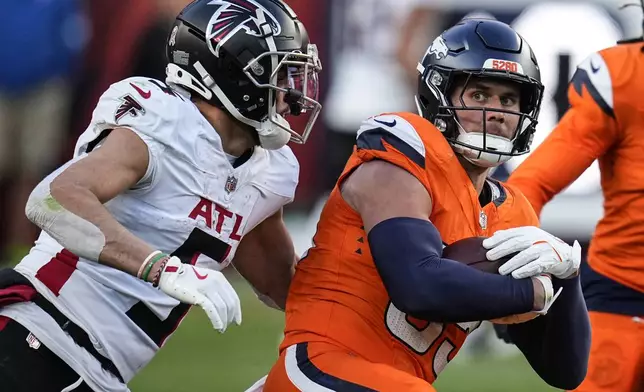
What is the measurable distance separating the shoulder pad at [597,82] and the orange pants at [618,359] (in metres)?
0.72

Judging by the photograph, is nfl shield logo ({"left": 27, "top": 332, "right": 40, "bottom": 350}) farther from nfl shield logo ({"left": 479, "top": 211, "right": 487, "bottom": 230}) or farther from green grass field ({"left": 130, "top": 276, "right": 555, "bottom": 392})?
green grass field ({"left": 130, "top": 276, "right": 555, "bottom": 392})

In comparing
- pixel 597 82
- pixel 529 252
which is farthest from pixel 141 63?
pixel 529 252

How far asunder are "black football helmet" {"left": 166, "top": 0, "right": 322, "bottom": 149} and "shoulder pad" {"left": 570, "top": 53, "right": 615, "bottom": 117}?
1.14 meters

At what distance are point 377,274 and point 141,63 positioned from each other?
4.70m

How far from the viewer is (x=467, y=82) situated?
3.35 metres

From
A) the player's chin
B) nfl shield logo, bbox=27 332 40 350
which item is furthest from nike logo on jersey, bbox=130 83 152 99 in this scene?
the player's chin

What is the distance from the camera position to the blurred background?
24.8ft

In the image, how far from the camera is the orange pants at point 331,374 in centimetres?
294

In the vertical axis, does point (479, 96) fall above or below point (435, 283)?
above

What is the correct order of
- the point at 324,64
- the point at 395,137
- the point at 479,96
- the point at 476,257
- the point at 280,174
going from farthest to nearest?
the point at 324,64 < the point at 280,174 < the point at 479,96 < the point at 395,137 < the point at 476,257

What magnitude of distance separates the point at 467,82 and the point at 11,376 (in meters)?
1.46

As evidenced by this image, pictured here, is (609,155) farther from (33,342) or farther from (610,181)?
(33,342)

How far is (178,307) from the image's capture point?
3301mm

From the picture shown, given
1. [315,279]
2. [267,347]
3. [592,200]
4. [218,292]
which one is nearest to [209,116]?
[315,279]
